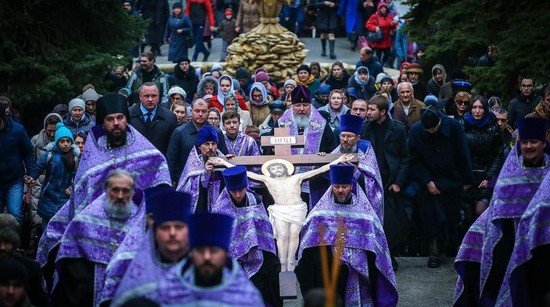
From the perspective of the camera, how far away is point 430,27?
2419 cm

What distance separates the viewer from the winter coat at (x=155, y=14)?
31.6 m

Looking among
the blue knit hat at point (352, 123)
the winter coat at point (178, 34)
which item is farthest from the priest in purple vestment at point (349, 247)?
the winter coat at point (178, 34)

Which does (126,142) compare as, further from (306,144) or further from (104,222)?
(306,144)

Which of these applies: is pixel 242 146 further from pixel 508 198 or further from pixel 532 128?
pixel 532 128

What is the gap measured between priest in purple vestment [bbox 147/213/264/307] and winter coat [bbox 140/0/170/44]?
70.6ft

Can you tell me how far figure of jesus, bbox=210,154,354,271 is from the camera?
15422 millimetres

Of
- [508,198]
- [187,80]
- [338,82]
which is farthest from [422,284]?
[187,80]

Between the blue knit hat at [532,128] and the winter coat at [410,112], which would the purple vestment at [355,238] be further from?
the winter coat at [410,112]

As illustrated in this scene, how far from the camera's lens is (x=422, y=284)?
1673 cm

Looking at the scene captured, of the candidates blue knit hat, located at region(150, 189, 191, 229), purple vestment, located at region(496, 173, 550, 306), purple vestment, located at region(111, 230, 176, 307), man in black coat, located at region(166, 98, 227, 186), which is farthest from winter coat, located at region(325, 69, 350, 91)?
purple vestment, located at region(111, 230, 176, 307)

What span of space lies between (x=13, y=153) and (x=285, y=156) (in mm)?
3011

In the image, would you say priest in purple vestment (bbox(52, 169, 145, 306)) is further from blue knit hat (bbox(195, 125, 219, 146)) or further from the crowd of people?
blue knit hat (bbox(195, 125, 219, 146))

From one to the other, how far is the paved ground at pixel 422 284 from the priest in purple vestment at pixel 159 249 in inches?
191

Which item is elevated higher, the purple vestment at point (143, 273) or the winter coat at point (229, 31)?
the winter coat at point (229, 31)
